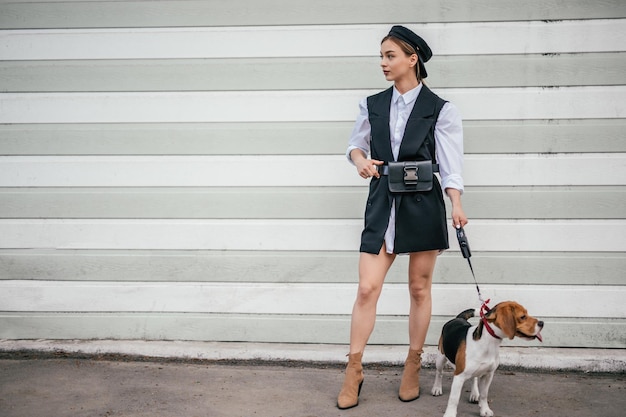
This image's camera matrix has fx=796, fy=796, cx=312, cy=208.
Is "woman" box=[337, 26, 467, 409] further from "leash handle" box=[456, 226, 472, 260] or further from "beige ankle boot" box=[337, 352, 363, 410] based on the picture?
"leash handle" box=[456, 226, 472, 260]

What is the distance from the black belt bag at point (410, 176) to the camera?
4.04 metres

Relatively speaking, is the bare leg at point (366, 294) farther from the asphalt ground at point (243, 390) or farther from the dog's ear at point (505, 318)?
the dog's ear at point (505, 318)

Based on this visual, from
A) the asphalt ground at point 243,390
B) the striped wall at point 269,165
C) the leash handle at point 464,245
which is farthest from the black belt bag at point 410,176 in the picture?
the asphalt ground at point 243,390

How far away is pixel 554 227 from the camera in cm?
484

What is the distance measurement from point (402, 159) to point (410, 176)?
11cm

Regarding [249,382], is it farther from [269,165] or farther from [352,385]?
[269,165]

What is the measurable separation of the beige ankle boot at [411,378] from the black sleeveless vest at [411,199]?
61 cm

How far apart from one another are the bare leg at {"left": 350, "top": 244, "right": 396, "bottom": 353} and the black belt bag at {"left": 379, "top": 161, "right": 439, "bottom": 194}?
1.09 ft

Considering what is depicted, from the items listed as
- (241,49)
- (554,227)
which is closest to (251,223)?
(241,49)

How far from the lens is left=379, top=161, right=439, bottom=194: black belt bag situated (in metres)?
4.04

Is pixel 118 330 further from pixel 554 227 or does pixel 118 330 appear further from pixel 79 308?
pixel 554 227

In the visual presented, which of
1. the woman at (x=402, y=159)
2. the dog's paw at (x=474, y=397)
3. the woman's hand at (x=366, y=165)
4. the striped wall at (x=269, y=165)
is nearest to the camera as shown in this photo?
the woman's hand at (x=366, y=165)

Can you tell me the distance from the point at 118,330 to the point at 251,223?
1.10 m

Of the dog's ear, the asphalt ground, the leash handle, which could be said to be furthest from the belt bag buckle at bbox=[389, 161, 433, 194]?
the asphalt ground
